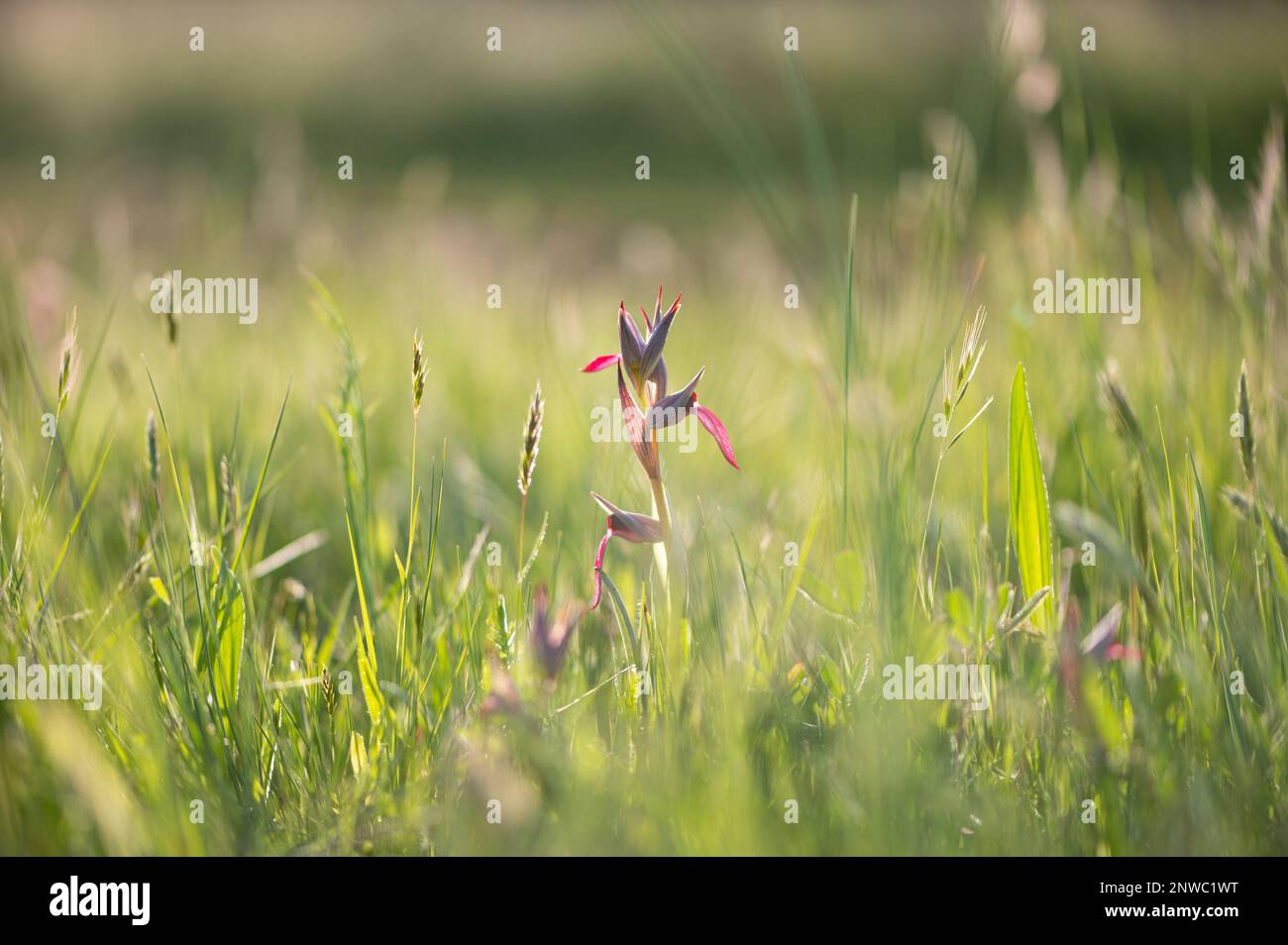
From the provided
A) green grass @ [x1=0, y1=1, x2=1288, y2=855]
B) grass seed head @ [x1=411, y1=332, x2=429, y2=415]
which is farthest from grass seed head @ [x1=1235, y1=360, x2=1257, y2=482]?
grass seed head @ [x1=411, y1=332, x2=429, y2=415]

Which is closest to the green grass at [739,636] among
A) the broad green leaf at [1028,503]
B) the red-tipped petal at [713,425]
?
the broad green leaf at [1028,503]

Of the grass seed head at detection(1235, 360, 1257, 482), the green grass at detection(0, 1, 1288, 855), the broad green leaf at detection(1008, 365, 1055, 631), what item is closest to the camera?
the green grass at detection(0, 1, 1288, 855)

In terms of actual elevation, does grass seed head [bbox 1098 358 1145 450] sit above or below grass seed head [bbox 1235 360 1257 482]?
above

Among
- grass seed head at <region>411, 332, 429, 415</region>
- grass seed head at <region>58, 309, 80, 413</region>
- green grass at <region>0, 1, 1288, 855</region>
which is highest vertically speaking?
grass seed head at <region>58, 309, 80, 413</region>

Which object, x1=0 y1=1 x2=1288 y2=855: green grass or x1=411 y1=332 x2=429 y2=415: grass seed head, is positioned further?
x1=411 y1=332 x2=429 y2=415: grass seed head

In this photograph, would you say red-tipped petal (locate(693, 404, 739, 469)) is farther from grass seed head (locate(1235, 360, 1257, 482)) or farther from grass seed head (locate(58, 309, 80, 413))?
grass seed head (locate(58, 309, 80, 413))

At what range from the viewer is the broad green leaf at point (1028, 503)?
1233 millimetres

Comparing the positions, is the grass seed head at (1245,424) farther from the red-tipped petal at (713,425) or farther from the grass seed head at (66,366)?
the grass seed head at (66,366)

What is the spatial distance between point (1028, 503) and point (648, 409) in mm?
515

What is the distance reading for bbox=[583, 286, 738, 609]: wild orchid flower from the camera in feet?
3.66

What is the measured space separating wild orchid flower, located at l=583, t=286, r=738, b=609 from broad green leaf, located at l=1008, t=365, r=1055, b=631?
38 cm

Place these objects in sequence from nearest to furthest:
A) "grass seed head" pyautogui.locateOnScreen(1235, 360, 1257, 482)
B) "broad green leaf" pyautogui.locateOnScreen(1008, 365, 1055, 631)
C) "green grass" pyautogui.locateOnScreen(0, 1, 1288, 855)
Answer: "green grass" pyautogui.locateOnScreen(0, 1, 1288, 855)
"grass seed head" pyautogui.locateOnScreen(1235, 360, 1257, 482)
"broad green leaf" pyautogui.locateOnScreen(1008, 365, 1055, 631)

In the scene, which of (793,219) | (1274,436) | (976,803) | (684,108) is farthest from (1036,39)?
(684,108)

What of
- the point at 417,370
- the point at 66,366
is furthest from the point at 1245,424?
the point at 66,366
